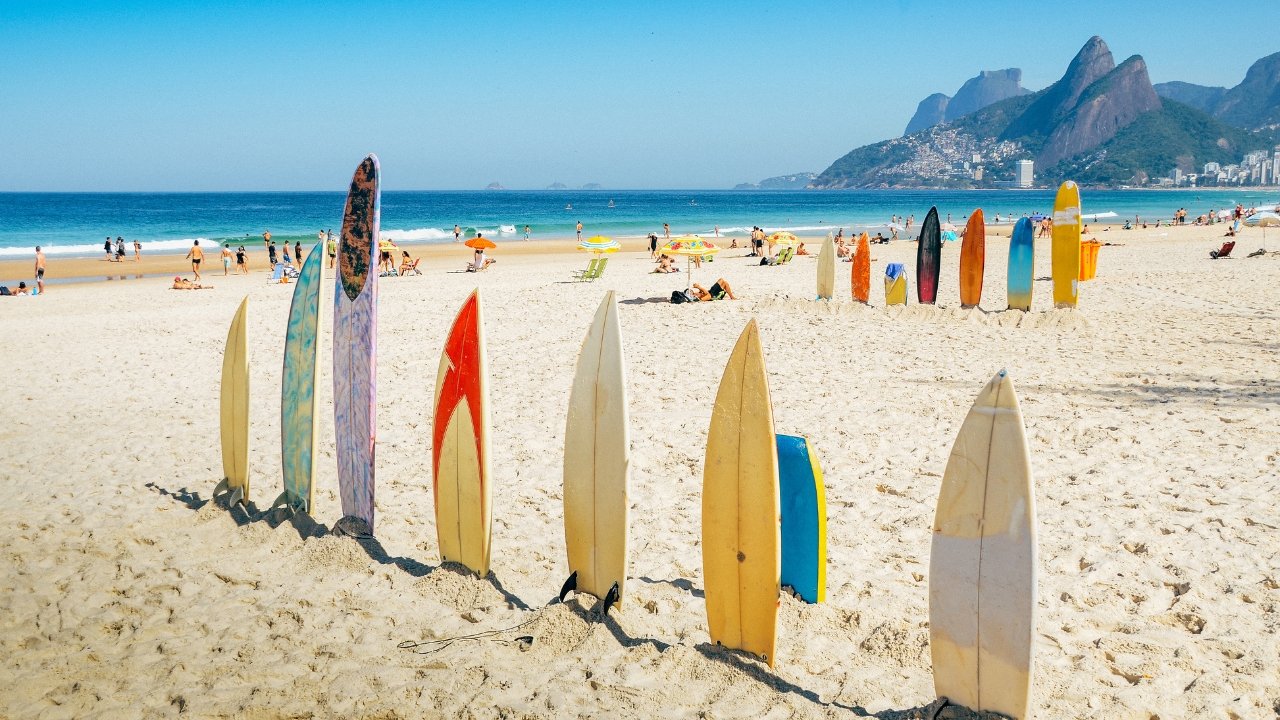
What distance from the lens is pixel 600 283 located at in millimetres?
16969

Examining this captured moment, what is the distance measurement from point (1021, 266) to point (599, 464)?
9.46 metres

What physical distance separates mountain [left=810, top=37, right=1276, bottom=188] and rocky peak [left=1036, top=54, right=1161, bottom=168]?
0.61ft

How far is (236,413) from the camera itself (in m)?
4.68

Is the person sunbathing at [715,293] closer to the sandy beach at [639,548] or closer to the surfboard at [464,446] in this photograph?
the sandy beach at [639,548]

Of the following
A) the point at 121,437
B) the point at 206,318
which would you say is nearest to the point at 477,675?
the point at 121,437

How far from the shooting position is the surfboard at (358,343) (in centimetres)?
402

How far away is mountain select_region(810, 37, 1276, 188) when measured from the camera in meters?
141

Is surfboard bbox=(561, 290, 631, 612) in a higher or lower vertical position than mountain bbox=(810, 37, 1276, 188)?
lower

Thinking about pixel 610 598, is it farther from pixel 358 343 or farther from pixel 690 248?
pixel 690 248

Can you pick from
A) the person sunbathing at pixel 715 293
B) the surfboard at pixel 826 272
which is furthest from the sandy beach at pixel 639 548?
the person sunbathing at pixel 715 293

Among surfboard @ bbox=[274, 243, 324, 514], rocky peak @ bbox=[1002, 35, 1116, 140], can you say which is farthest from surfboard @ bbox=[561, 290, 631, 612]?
rocky peak @ bbox=[1002, 35, 1116, 140]

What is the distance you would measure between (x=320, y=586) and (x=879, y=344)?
7025 millimetres

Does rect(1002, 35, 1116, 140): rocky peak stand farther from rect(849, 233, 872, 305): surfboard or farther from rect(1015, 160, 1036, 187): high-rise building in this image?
rect(849, 233, 872, 305): surfboard

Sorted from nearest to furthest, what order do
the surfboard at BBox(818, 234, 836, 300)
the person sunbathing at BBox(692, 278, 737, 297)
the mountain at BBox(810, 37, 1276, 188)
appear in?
the surfboard at BBox(818, 234, 836, 300) < the person sunbathing at BBox(692, 278, 737, 297) < the mountain at BBox(810, 37, 1276, 188)
